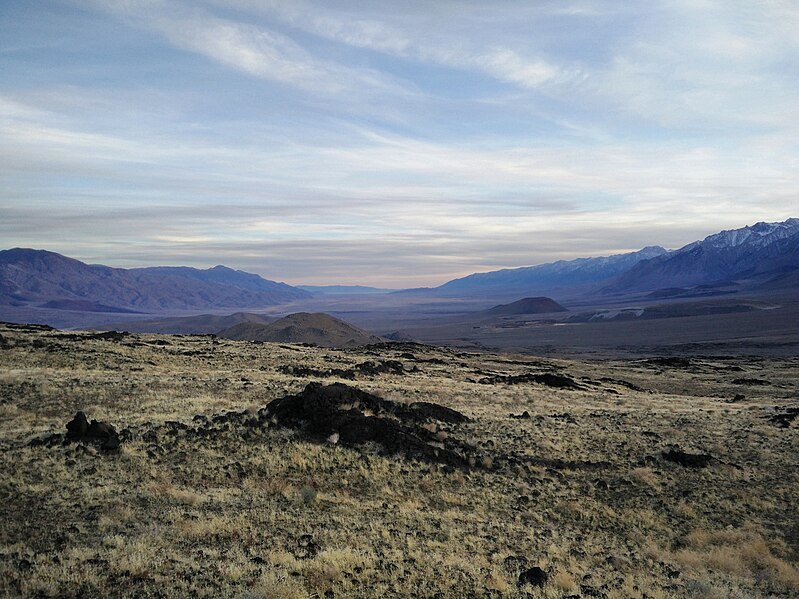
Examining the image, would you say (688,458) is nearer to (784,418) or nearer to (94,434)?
(784,418)

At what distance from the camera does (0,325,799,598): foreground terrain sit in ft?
29.8

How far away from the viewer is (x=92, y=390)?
2195 cm

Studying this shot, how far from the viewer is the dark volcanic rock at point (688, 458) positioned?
59.8 ft

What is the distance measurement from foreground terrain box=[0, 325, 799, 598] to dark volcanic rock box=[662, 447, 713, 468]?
65 millimetres

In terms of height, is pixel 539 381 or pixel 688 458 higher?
pixel 688 458

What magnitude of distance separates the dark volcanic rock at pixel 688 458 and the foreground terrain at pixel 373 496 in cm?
6

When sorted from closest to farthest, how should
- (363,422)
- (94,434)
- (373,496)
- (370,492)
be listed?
(373,496), (370,492), (94,434), (363,422)

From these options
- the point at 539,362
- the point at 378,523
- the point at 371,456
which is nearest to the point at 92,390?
the point at 371,456

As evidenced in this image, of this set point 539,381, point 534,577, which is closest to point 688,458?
point 534,577

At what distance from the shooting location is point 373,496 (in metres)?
13.9

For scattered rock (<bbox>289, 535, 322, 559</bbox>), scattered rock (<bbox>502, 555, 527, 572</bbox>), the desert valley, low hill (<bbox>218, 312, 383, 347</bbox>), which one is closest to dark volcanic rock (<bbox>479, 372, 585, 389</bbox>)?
the desert valley

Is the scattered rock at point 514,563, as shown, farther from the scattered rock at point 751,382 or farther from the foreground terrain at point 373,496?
the scattered rock at point 751,382

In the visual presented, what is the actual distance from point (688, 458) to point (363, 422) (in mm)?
11603

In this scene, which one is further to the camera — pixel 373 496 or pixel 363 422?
pixel 363 422
